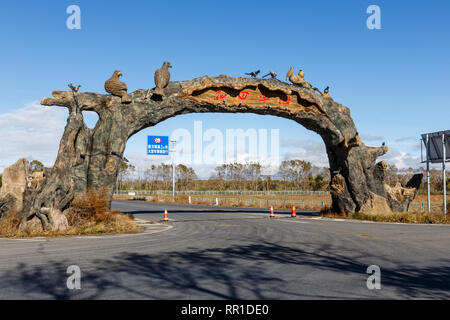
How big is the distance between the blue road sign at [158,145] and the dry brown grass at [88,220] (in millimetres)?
28677

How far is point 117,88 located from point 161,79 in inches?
77.1

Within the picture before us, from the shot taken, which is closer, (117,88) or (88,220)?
(88,220)

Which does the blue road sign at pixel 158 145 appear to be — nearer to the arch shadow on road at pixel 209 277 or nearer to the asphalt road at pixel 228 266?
the asphalt road at pixel 228 266

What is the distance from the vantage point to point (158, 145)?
45.5 meters

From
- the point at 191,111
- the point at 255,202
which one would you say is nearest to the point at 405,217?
the point at 191,111

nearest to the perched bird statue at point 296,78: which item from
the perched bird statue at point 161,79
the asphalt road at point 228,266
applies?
the perched bird statue at point 161,79

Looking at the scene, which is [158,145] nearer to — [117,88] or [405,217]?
[117,88]
